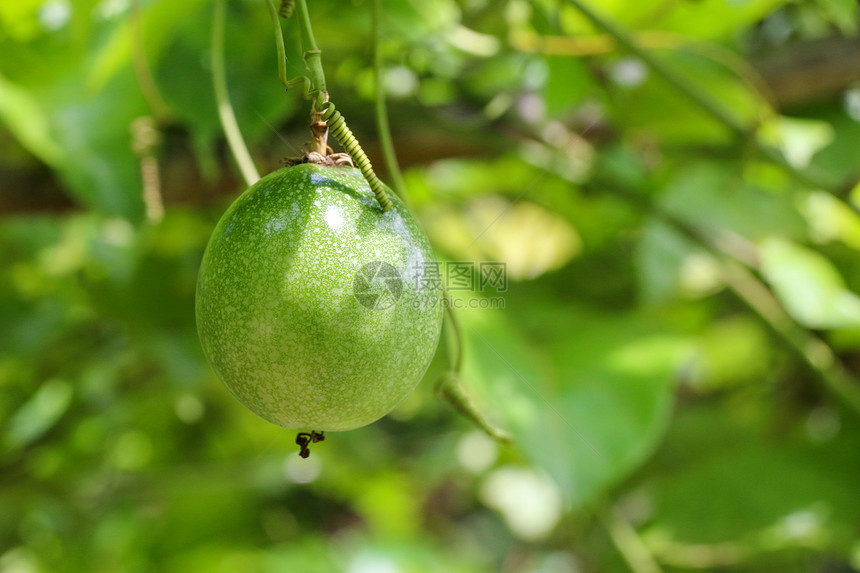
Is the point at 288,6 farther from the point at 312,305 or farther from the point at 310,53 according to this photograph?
the point at 312,305

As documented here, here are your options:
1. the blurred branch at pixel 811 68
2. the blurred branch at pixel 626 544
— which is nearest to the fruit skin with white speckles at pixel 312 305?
the blurred branch at pixel 626 544

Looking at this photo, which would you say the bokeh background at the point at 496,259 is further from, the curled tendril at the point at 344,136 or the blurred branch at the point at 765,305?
the curled tendril at the point at 344,136

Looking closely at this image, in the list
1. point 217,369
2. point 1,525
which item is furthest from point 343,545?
point 217,369

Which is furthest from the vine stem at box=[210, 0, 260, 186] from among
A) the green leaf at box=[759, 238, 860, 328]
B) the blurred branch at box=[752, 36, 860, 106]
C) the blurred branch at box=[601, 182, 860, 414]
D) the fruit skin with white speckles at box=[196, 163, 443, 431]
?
the blurred branch at box=[752, 36, 860, 106]

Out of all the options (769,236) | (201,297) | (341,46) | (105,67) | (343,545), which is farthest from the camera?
(343,545)

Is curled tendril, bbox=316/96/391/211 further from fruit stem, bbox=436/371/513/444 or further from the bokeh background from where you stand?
the bokeh background

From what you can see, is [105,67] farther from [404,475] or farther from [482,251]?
[404,475]

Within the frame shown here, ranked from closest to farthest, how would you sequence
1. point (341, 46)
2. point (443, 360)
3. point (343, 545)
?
1. point (341, 46)
2. point (443, 360)
3. point (343, 545)

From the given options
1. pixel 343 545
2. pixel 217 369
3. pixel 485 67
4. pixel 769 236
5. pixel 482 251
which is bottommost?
pixel 217 369
